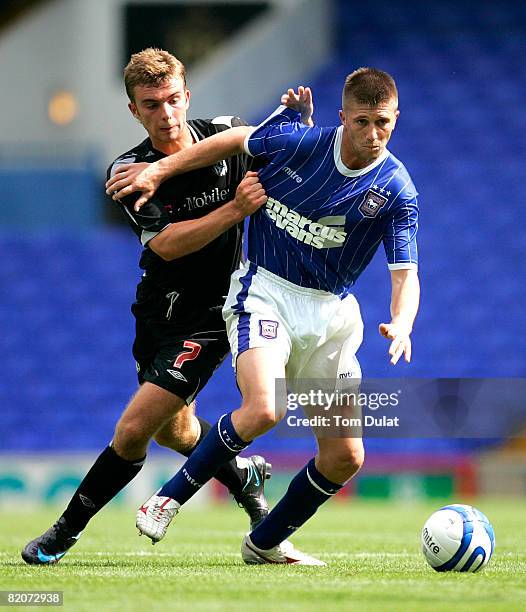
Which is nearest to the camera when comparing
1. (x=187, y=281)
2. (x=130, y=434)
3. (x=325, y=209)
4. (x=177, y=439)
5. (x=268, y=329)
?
(x=268, y=329)

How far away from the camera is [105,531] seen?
8141mm

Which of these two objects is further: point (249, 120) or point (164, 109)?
point (249, 120)

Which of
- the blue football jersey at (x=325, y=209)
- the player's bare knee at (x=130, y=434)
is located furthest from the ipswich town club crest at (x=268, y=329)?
the player's bare knee at (x=130, y=434)

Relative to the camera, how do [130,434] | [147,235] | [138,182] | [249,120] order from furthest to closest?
[249,120] → [147,235] → [130,434] → [138,182]

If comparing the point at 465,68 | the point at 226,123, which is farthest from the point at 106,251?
the point at 226,123

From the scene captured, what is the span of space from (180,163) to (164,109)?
29cm

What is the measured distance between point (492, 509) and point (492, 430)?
111 inches

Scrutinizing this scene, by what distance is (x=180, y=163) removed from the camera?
5348 millimetres

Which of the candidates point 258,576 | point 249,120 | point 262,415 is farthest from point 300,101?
point 249,120

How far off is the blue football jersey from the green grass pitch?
1262mm

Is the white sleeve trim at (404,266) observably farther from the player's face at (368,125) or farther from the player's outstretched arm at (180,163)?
the player's outstretched arm at (180,163)

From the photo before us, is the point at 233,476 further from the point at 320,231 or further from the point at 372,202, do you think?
the point at 372,202

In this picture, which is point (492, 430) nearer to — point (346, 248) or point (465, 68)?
point (465, 68)

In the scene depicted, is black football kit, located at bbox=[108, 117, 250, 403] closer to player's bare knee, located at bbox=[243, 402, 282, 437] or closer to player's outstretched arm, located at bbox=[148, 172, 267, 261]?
player's outstretched arm, located at bbox=[148, 172, 267, 261]
